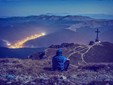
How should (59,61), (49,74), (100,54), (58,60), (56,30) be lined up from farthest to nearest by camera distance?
(56,30) → (100,54) → (59,61) → (58,60) → (49,74)

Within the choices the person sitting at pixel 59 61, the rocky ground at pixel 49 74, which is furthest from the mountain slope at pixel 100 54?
the person sitting at pixel 59 61

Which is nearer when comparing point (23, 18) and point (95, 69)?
point (95, 69)

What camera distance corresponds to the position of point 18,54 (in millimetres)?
63625

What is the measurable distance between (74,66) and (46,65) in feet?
10.7

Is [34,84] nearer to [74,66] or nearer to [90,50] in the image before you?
[74,66]

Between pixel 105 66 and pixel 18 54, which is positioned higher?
pixel 105 66

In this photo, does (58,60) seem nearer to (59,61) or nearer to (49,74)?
(59,61)

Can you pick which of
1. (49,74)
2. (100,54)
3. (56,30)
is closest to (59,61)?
(49,74)

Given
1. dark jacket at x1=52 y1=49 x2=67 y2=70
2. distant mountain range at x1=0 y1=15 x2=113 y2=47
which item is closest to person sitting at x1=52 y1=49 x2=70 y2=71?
dark jacket at x1=52 y1=49 x2=67 y2=70

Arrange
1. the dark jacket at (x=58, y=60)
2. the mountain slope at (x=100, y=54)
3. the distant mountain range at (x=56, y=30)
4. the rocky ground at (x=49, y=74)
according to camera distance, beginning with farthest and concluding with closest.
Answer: the distant mountain range at (x=56, y=30), the mountain slope at (x=100, y=54), the dark jacket at (x=58, y=60), the rocky ground at (x=49, y=74)

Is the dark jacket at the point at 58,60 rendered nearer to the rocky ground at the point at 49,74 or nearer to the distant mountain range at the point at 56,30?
the rocky ground at the point at 49,74

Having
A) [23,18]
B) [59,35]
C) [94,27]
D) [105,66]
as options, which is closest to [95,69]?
[105,66]

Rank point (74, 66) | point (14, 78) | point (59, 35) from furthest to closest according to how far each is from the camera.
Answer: point (59, 35), point (74, 66), point (14, 78)

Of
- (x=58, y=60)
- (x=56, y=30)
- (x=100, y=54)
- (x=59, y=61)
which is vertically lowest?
(x=56, y=30)
